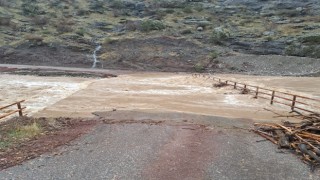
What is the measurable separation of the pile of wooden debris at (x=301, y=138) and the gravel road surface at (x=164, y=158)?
29 cm

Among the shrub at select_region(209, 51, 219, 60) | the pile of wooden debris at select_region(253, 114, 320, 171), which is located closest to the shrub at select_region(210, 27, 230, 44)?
the shrub at select_region(209, 51, 219, 60)

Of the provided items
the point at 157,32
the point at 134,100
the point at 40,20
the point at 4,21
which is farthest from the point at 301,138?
the point at 40,20

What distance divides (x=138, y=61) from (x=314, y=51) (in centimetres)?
2407

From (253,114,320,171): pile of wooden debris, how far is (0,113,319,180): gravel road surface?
29cm

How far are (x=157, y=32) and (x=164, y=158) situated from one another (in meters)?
52.8

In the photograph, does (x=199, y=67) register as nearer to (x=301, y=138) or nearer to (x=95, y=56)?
Answer: (x=95, y=56)

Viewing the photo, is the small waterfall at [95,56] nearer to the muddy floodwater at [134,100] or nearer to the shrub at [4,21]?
the shrub at [4,21]

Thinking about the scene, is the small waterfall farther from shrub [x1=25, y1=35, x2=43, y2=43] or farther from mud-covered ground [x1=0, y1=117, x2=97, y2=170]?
mud-covered ground [x1=0, y1=117, x2=97, y2=170]

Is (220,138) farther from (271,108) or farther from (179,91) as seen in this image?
(179,91)

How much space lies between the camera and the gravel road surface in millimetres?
9133

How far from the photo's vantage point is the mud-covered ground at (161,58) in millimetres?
47094

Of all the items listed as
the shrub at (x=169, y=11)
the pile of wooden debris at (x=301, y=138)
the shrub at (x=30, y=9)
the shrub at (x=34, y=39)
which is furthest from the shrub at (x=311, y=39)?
the shrub at (x=30, y=9)

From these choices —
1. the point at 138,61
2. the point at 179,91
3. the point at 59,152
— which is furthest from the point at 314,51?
the point at 59,152

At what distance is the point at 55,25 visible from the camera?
219 ft
